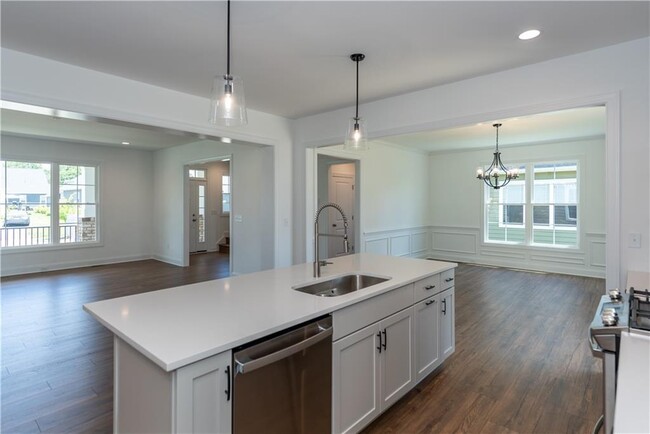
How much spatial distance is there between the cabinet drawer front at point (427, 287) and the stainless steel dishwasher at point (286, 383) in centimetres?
93

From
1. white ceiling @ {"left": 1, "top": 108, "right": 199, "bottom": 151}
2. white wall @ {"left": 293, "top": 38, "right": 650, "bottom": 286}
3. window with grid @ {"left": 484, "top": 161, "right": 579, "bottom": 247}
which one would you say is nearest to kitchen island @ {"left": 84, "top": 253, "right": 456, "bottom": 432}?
white wall @ {"left": 293, "top": 38, "right": 650, "bottom": 286}

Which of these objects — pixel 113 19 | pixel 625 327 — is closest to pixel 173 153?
pixel 113 19

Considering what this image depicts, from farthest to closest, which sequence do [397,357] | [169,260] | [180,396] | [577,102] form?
[169,260] < [577,102] < [397,357] < [180,396]

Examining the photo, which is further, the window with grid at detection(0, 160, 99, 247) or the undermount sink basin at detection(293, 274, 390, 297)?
the window with grid at detection(0, 160, 99, 247)

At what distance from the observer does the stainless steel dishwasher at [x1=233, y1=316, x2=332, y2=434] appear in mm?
1396

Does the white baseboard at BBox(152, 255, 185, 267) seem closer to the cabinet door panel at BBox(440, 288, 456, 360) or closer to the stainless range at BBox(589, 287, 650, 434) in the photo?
the cabinet door panel at BBox(440, 288, 456, 360)

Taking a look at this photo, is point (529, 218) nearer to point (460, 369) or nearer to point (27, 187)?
point (460, 369)

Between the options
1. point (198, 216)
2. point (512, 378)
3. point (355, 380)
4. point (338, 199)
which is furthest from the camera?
point (198, 216)

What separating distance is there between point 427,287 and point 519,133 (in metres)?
4.85

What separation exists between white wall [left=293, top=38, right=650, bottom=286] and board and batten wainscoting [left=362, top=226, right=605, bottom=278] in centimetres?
318

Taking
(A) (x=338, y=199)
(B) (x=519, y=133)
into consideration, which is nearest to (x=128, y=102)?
(A) (x=338, y=199)

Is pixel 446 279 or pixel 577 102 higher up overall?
pixel 577 102

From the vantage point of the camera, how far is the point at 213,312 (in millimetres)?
1673

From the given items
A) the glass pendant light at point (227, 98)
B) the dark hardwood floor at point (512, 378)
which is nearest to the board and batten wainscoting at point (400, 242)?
the dark hardwood floor at point (512, 378)
